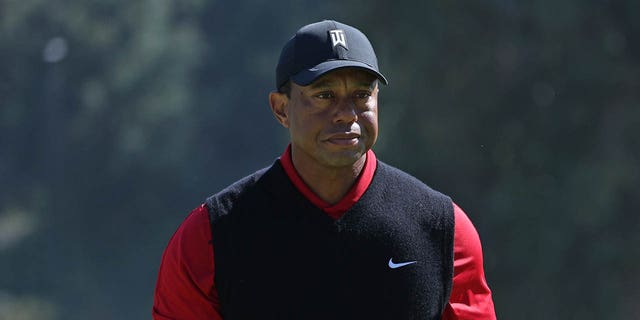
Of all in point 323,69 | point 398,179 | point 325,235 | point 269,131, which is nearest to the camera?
point 323,69

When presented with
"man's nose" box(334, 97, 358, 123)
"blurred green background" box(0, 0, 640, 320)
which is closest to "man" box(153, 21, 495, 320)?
"man's nose" box(334, 97, 358, 123)

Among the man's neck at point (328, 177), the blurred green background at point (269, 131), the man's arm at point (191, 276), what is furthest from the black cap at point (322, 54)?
the blurred green background at point (269, 131)

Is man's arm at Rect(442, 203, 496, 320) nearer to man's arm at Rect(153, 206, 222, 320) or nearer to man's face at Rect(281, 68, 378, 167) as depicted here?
man's face at Rect(281, 68, 378, 167)

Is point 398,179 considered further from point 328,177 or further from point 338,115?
point 338,115

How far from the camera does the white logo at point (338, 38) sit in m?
2.32

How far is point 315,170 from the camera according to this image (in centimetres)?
239

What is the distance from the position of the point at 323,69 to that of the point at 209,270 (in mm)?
496

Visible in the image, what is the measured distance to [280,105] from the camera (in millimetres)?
2432

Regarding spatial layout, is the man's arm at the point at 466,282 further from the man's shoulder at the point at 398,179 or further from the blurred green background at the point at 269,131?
the blurred green background at the point at 269,131

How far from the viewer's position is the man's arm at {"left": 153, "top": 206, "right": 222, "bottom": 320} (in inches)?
91.0

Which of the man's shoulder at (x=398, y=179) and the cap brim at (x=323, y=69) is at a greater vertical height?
the cap brim at (x=323, y=69)

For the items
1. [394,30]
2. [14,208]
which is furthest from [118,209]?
[394,30]

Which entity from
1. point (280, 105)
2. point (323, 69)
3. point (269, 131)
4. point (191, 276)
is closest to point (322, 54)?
point (323, 69)

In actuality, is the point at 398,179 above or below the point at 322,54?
below
